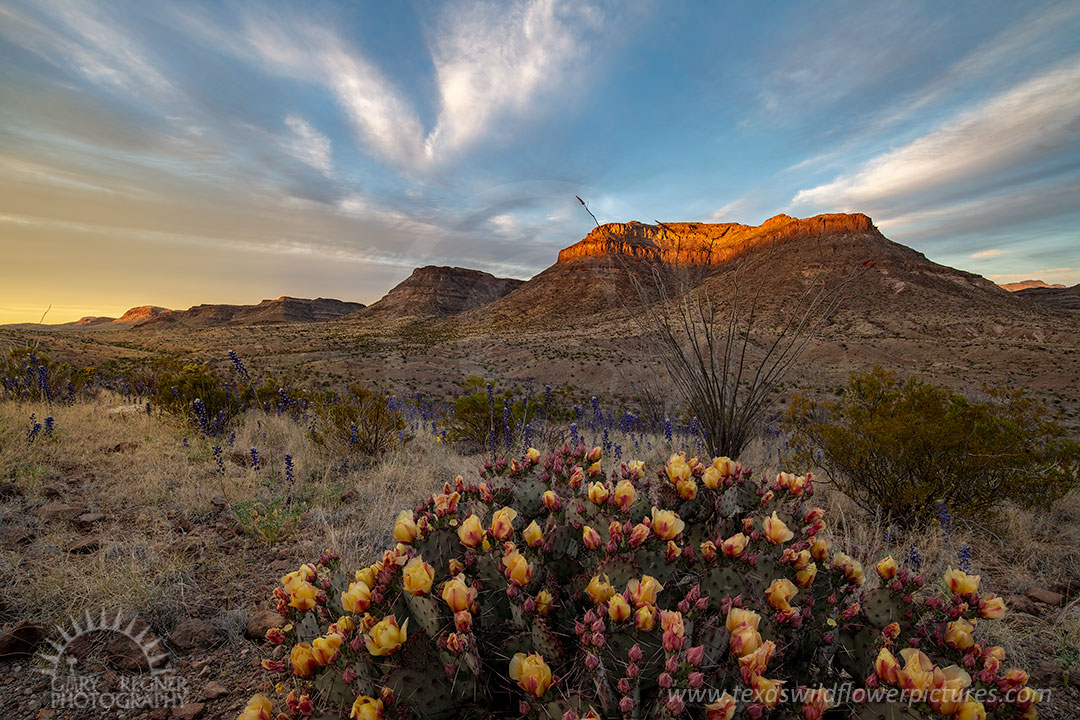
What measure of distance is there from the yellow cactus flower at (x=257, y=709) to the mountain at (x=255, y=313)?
11509 centimetres

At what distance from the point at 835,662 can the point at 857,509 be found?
119 inches

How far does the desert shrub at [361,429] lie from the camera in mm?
5410

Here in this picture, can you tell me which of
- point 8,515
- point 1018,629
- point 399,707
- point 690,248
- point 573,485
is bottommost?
point 1018,629

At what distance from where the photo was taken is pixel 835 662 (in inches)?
61.1

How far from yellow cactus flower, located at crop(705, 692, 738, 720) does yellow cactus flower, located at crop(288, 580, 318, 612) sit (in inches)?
47.2

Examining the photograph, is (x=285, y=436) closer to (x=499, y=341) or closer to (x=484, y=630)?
(x=484, y=630)

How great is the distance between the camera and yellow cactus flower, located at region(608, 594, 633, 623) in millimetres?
1146

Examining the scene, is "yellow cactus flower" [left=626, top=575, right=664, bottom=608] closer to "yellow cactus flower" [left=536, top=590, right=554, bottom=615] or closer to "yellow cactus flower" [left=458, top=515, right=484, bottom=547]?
"yellow cactus flower" [left=536, top=590, right=554, bottom=615]

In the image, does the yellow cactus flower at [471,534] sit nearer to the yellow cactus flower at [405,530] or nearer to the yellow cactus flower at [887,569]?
the yellow cactus flower at [405,530]

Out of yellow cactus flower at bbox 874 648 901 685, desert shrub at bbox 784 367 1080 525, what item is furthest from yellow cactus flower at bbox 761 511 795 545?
desert shrub at bbox 784 367 1080 525

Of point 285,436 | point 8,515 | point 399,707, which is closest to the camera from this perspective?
point 399,707

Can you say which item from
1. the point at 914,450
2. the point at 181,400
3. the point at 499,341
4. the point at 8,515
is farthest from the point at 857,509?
the point at 499,341

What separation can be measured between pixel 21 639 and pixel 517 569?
2.40 m

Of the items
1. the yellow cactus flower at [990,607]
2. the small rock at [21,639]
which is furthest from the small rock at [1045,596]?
the small rock at [21,639]
